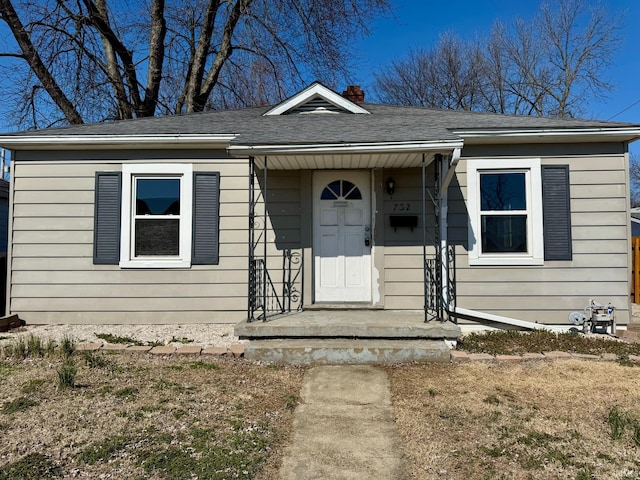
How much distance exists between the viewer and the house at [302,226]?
19.0ft

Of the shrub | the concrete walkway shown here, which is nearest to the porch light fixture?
the concrete walkway

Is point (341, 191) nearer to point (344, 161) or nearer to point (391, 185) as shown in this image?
point (344, 161)

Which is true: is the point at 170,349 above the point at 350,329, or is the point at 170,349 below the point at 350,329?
below

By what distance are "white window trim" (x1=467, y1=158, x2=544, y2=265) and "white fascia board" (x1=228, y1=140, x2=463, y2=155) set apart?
47.7 inches

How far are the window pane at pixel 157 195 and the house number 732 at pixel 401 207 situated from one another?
316cm

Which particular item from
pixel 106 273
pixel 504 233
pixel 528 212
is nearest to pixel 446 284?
pixel 504 233

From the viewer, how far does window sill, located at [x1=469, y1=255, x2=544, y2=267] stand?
5807 mm

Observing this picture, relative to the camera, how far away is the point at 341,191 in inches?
243

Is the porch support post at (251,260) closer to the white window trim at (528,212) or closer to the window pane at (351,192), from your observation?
the window pane at (351,192)

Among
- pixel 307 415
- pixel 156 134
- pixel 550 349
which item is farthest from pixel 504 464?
pixel 156 134

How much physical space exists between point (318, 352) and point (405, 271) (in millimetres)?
2085

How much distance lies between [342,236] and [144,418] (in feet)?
12.4

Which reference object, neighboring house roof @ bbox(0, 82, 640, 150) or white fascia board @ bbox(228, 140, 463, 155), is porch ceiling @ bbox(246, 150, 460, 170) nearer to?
white fascia board @ bbox(228, 140, 463, 155)

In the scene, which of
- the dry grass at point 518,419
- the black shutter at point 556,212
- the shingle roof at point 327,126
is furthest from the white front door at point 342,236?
the black shutter at point 556,212
